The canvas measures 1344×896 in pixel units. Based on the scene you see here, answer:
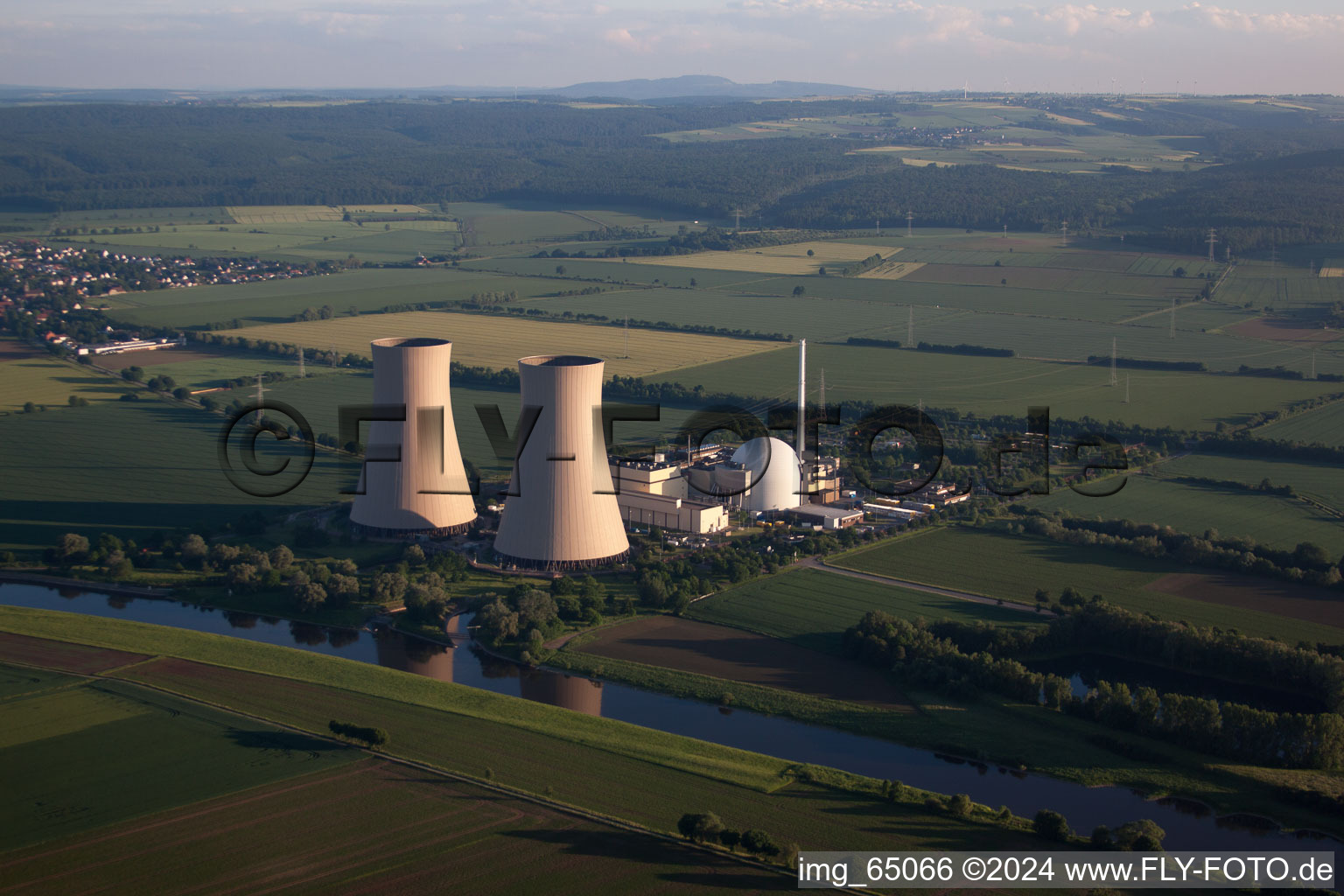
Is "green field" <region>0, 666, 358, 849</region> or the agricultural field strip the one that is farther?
the agricultural field strip

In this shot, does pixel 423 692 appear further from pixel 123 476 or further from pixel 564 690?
pixel 123 476

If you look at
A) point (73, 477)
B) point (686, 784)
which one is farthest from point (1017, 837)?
point (73, 477)

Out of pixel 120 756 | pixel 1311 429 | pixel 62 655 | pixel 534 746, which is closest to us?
pixel 120 756

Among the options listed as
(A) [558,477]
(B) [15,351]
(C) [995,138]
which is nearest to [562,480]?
(A) [558,477]

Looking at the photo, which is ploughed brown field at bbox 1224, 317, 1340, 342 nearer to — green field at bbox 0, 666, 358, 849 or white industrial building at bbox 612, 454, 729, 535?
white industrial building at bbox 612, 454, 729, 535

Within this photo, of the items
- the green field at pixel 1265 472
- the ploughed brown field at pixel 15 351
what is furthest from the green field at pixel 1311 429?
the ploughed brown field at pixel 15 351

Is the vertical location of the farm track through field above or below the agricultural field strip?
below

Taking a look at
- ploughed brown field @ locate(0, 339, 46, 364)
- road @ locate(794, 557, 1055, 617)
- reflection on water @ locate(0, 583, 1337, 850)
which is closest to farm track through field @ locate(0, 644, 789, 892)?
reflection on water @ locate(0, 583, 1337, 850)
